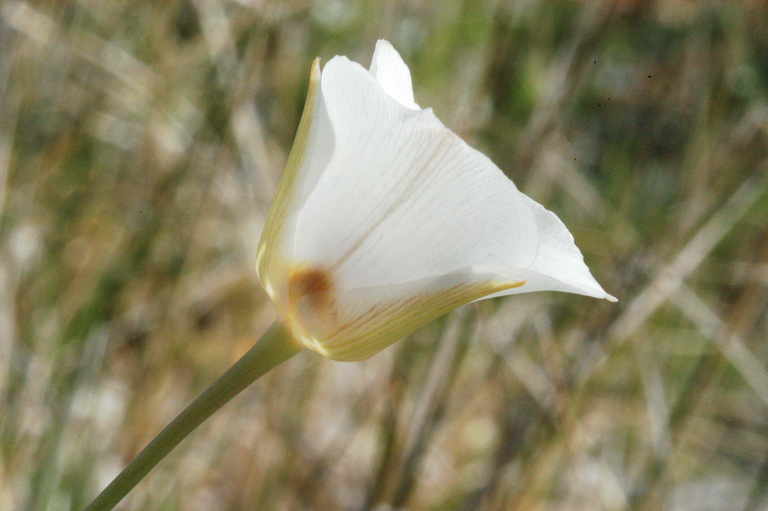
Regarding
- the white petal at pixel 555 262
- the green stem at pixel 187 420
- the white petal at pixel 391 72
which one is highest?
Answer: the white petal at pixel 391 72

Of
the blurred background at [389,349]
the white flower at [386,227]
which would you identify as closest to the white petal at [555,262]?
the white flower at [386,227]

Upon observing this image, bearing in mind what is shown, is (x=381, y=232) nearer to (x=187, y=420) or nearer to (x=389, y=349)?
(x=187, y=420)

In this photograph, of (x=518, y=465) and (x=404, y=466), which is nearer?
(x=404, y=466)

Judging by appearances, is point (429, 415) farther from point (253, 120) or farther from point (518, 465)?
point (253, 120)

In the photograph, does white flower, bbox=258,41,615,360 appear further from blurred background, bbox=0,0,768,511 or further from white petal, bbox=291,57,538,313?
blurred background, bbox=0,0,768,511

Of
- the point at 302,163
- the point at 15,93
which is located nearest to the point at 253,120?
the point at 15,93

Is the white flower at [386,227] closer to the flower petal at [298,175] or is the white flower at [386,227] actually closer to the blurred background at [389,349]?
the flower petal at [298,175]

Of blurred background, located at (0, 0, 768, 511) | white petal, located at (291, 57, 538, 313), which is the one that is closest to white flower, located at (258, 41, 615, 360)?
white petal, located at (291, 57, 538, 313)
